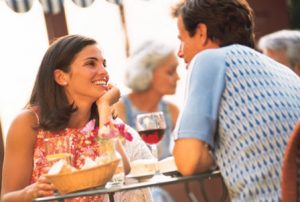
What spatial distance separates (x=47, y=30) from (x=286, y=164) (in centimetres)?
385

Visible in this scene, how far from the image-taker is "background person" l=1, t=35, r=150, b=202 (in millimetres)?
3186

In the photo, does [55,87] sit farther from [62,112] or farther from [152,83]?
[152,83]

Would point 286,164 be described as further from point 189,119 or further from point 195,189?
point 195,189

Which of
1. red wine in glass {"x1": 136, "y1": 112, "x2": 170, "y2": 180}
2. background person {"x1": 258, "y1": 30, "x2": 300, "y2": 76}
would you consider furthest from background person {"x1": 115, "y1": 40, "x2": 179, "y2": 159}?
red wine in glass {"x1": 136, "y1": 112, "x2": 170, "y2": 180}

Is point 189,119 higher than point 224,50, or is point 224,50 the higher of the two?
point 224,50

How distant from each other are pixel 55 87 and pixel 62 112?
137 millimetres

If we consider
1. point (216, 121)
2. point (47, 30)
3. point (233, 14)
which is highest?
point (47, 30)

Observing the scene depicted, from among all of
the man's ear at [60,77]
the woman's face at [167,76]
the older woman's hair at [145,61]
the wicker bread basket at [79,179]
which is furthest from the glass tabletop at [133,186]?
the woman's face at [167,76]

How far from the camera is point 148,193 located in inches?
128

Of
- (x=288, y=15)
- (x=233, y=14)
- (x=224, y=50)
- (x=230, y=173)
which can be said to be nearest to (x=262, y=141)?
(x=230, y=173)

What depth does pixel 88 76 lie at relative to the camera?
3219 millimetres

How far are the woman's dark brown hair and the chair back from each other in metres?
1.45

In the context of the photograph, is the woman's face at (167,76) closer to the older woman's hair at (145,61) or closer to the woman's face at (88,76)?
the older woman's hair at (145,61)

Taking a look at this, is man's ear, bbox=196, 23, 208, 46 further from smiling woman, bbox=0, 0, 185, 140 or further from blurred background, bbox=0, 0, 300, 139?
smiling woman, bbox=0, 0, 185, 140
